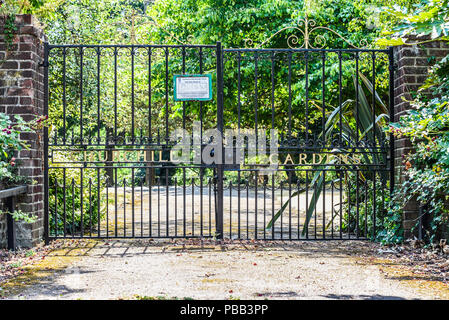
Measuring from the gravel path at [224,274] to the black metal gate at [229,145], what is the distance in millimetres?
338

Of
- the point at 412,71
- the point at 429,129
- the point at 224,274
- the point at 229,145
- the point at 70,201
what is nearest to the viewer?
the point at 224,274

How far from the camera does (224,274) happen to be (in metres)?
4.63

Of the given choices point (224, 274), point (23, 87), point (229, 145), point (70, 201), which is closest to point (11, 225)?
point (23, 87)

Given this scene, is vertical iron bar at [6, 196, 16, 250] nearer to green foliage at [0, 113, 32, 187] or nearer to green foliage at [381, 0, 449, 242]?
green foliage at [0, 113, 32, 187]

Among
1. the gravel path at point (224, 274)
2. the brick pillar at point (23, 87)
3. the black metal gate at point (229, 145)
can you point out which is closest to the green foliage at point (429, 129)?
the black metal gate at point (229, 145)

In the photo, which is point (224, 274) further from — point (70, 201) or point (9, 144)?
point (70, 201)

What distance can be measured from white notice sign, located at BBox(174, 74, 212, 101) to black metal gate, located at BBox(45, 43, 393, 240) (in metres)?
0.14

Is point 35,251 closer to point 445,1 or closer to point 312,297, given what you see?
point 312,297

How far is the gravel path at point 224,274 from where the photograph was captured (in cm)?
394

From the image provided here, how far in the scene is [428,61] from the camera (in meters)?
5.98

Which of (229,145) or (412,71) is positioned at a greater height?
(412,71)

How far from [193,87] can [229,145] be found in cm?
224

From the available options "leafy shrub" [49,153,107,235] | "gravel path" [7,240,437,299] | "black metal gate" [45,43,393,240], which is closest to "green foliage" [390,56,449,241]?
"black metal gate" [45,43,393,240]

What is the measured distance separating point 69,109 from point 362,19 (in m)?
6.76
